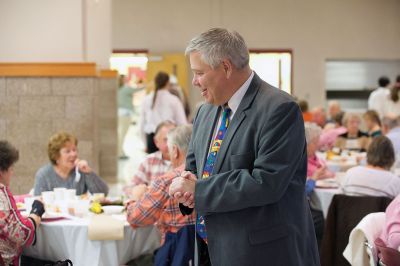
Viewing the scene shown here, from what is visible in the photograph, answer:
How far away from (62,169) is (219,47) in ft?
9.55

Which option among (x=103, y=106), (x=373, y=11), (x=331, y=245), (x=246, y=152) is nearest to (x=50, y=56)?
(x=103, y=106)

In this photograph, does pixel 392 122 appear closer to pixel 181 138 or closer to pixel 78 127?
pixel 78 127

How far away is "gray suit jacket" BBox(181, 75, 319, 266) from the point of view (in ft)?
8.17

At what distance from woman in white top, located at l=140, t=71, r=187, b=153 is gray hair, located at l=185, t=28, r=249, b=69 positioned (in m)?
6.92

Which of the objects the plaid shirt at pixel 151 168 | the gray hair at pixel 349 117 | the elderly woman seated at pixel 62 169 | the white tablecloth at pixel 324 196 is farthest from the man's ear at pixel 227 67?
the gray hair at pixel 349 117

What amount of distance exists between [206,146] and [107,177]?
849cm

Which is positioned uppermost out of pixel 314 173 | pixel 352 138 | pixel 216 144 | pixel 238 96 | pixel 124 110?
pixel 238 96

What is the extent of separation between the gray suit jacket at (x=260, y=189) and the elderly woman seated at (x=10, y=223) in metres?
1.57

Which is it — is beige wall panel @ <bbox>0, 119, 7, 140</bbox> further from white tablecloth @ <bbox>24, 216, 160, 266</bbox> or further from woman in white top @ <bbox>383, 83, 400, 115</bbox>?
woman in white top @ <bbox>383, 83, 400, 115</bbox>

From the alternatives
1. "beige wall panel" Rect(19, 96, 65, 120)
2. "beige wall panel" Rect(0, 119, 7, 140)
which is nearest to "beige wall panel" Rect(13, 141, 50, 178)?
"beige wall panel" Rect(0, 119, 7, 140)

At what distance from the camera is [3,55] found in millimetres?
7711

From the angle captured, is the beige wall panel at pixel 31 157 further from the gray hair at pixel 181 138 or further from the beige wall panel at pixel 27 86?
the gray hair at pixel 181 138

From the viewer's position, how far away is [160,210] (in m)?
4.04

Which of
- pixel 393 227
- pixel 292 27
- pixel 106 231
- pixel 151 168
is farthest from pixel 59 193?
pixel 292 27
